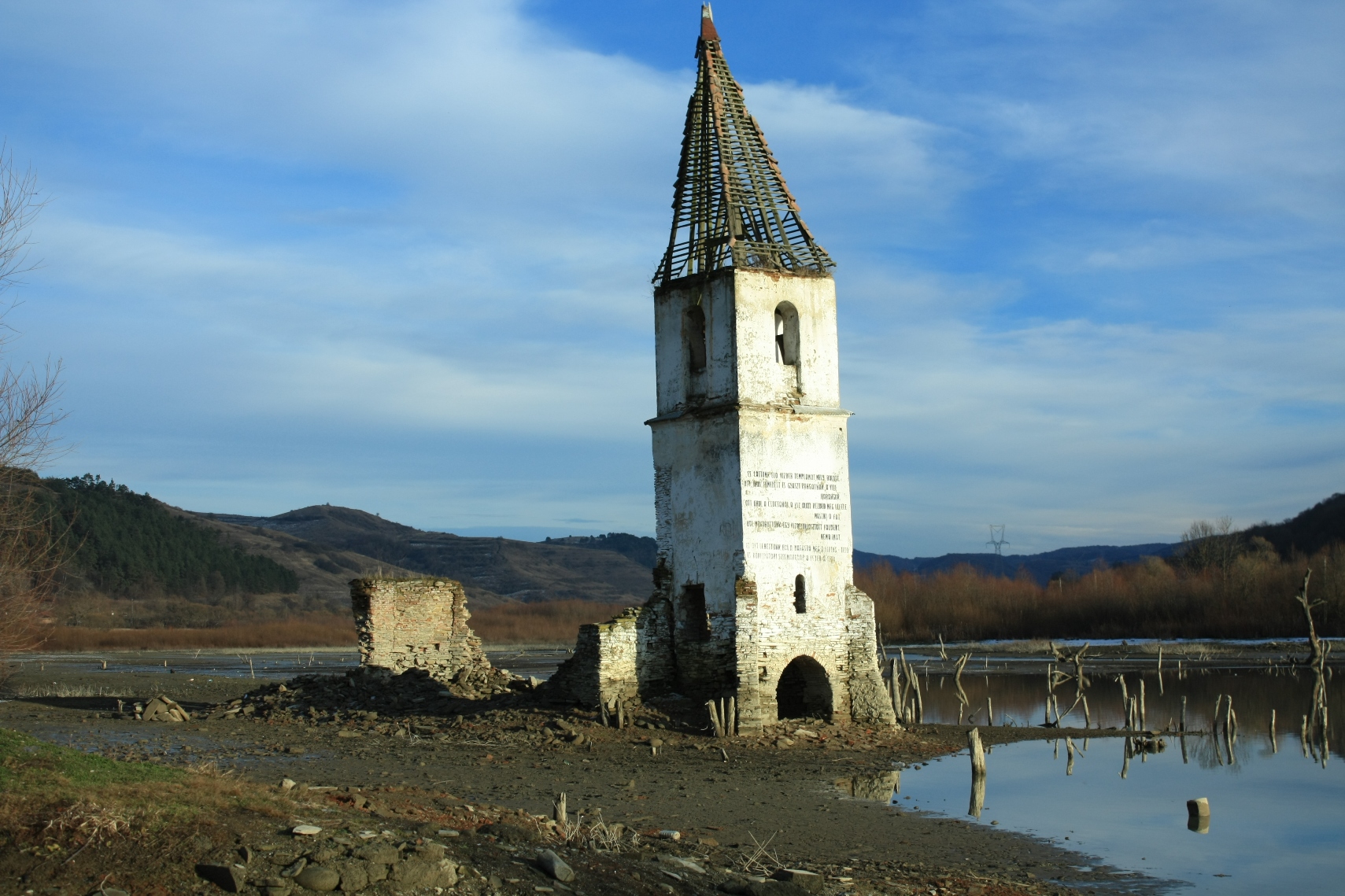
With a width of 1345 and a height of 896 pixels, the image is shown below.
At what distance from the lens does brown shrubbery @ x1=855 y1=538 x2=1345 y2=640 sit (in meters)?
58.3

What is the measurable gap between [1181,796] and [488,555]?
4861 inches

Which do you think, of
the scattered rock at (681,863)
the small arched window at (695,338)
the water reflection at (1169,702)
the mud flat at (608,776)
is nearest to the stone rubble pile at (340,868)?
the mud flat at (608,776)

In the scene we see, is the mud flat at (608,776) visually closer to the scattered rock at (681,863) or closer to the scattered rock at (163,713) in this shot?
the scattered rock at (681,863)

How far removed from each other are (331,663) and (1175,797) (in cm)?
4226

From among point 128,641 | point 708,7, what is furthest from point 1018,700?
point 128,641

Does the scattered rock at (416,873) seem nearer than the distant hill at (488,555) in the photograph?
Yes

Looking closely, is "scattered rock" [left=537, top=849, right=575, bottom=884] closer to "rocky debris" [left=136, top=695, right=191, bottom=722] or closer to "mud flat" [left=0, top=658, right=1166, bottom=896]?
"mud flat" [left=0, top=658, right=1166, bottom=896]

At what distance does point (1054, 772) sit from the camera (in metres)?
22.1

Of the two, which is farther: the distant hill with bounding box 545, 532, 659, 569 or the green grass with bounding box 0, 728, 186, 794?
the distant hill with bounding box 545, 532, 659, 569

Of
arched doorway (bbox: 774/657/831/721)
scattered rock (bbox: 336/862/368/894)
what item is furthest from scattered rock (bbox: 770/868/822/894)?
arched doorway (bbox: 774/657/831/721)

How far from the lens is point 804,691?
75.2 feet

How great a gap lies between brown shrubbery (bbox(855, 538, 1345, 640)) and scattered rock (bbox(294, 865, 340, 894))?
182ft

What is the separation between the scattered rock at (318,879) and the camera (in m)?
9.45

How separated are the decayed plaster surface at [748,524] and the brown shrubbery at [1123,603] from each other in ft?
139
